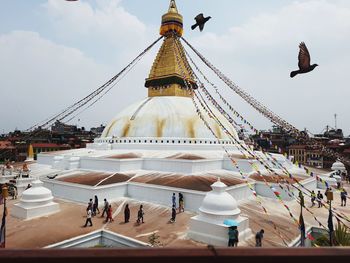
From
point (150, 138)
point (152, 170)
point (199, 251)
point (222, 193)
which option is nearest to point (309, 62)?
point (222, 193)

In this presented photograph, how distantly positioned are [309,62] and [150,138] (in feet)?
46.8

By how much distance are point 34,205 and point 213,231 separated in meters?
7.47

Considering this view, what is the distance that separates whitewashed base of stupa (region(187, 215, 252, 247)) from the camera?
8.51 m

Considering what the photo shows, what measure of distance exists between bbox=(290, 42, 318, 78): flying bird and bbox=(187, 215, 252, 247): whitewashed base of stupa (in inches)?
200

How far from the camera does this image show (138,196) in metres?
13.5

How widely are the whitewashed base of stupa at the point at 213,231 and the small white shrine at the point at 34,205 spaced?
6.31m

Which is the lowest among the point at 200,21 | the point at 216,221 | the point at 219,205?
the point at 216,221

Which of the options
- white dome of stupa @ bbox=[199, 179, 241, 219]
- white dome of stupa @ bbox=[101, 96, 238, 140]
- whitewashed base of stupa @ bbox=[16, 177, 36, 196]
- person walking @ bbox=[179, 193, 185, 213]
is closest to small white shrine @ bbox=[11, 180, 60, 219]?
whitewashed base of stupa @ bbox=[16, 177, 36, 196]

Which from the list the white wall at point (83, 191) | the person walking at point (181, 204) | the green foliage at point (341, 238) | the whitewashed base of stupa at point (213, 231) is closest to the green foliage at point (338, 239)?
the green foliage at point (341, 238)

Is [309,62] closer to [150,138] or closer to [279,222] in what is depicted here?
[279,222]

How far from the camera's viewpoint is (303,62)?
751 centimetres

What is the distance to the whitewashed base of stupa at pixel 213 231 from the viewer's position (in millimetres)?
8508

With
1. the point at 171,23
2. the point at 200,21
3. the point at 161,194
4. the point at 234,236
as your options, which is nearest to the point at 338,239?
the point at 234,236

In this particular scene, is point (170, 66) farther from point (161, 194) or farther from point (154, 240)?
point (154, 240)
